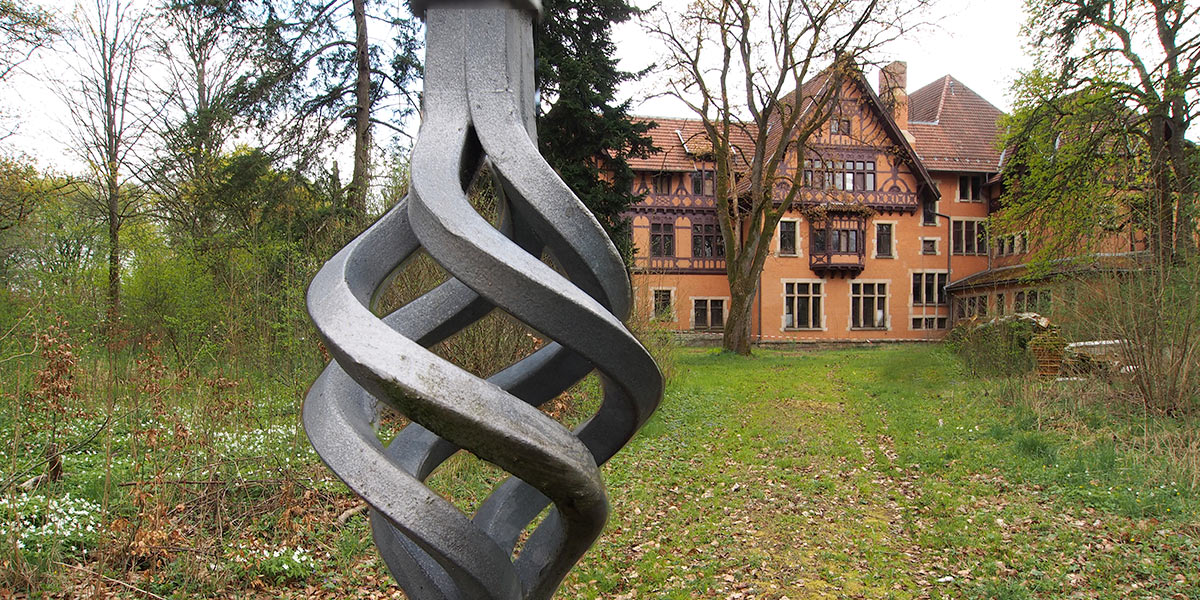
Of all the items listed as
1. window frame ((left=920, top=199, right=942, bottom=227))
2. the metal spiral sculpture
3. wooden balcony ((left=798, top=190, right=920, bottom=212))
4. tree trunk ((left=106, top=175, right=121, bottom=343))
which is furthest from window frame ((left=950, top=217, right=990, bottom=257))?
the metal spiral sculpture

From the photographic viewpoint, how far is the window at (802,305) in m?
27.0

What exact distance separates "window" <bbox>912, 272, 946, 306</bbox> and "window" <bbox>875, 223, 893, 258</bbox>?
1492 millimetres

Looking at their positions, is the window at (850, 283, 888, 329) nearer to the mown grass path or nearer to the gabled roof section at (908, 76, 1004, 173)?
the gabled roof section at (908, 76, 1004, 173)

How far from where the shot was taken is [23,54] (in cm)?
1146

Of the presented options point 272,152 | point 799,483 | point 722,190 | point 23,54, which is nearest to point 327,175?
point 272,152

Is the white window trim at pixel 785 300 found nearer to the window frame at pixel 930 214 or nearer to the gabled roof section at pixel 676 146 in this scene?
the window frame at pixel 930 214

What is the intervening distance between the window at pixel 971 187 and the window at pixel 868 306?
509 cm

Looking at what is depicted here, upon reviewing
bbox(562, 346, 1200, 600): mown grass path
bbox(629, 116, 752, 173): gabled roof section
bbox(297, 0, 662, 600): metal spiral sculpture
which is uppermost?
bbox(629, 116, 752, 173): gabled roof section

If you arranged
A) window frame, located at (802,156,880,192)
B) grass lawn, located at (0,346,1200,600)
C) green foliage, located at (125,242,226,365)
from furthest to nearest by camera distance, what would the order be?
1. window frame, located at (802,156,880,192)
2. green foliage, located at (125,242,226,365)
3. grass lawn, located at (0,346,1200,600)

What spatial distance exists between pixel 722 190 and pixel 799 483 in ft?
42.5

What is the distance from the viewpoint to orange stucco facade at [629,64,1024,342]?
26.0 metres

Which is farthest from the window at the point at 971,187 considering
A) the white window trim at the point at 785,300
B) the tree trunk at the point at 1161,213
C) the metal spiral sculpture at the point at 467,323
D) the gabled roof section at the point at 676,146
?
the metal spiral sculpture at the point at 467,323

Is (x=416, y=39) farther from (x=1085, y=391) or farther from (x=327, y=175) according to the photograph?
(x=1085, y=391)

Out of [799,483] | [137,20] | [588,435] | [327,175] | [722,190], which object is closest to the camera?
[588,435]
